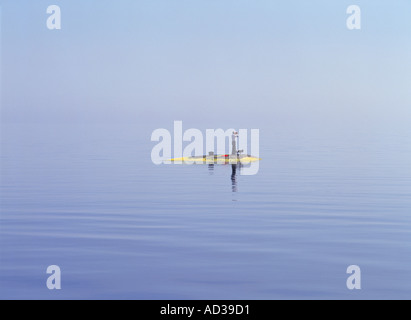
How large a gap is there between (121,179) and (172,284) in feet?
129

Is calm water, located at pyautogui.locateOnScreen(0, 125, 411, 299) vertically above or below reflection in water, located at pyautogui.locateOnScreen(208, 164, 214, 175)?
below

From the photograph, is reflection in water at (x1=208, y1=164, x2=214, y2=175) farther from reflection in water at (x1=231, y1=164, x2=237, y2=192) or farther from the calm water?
the calm water

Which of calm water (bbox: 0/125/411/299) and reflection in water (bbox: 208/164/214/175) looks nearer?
calm water (bbox: 0/125/411/299)

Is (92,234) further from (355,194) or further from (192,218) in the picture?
(355,194)

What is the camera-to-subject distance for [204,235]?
3528cm

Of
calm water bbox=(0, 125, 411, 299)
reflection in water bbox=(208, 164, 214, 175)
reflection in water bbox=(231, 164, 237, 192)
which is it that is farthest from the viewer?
reflection in water bbox=(208, 164, 214, 175)

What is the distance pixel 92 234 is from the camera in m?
35.6

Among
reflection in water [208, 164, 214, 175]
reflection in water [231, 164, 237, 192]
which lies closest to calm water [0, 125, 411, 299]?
reflection in water [231, 164, 237, 192]

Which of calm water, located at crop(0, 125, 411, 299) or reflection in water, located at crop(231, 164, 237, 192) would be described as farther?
reflection in water, located at crop(231, 164, 237, 192)

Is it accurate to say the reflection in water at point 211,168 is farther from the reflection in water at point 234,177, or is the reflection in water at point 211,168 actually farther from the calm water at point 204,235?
the calm water at point 204,235

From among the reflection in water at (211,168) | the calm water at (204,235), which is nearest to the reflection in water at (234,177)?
the calm water at (204,235)

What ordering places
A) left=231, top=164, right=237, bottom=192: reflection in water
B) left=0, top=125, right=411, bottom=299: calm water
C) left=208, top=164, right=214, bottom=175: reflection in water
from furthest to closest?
left=208, top=164, right=214, bottom=175: reflection in water → left=231, top=164, right=237, bottom=192: reflection in water → left=0, top=125, right=411, bottom=299: calm water

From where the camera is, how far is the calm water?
25578 mm
